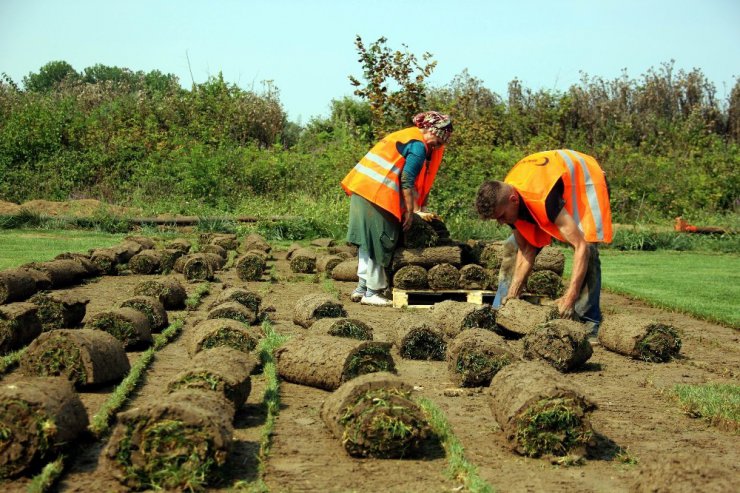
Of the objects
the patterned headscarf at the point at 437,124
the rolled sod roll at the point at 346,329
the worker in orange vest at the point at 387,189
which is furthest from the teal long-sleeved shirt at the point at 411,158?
the rolled sod roll at the point at 346,329

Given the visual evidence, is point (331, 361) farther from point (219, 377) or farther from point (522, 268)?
point (522, 268)

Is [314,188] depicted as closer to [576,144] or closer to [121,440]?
[576,144]

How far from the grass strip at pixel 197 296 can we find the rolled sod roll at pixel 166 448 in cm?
575

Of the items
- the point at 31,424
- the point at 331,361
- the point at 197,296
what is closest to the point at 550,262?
the point at 197,296

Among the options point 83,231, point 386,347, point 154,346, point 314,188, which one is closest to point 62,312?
point 154,346

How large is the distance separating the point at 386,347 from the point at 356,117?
27264 mm

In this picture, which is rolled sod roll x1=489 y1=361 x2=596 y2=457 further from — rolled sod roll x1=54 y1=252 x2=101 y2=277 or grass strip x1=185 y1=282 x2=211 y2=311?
rolled sod roll x1=54 y1=252 x2=101 y2=277

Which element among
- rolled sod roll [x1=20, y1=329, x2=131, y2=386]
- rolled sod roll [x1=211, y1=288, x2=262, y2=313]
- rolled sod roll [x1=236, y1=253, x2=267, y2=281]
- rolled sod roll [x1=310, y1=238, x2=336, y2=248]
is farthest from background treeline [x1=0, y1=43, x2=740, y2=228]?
rolled sod roll [x1=20, y1=329, x2=131, y2=386]

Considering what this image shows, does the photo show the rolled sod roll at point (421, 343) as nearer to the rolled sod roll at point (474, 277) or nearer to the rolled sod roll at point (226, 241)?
the rolled sod roll at point (474, 277)

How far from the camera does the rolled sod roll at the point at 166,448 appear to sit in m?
4.29

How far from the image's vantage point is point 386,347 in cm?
642

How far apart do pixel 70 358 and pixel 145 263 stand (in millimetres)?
7258

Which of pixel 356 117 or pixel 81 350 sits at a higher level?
pixel 356 117

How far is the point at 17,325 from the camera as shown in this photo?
24.1 feet
